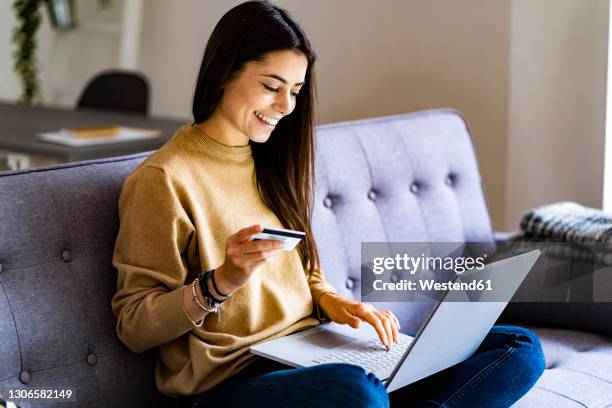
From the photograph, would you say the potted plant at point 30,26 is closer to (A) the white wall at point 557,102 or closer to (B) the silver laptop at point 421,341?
(A) the white wall at point 557,102

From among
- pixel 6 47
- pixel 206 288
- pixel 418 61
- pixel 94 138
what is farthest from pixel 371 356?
pixel 6 47

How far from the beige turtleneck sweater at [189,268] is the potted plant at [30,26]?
3119 mm

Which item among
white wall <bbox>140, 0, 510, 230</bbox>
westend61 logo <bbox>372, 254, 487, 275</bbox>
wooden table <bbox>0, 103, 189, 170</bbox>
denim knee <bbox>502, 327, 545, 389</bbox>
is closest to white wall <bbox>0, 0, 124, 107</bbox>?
wooden table <bbox>0, 103, 189, 170</bbox>

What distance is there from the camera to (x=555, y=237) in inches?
78.6

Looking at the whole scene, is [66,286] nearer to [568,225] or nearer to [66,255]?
[66,255]

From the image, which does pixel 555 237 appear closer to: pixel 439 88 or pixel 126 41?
pixel 439 88

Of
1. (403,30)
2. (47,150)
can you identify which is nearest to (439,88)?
(403,30)

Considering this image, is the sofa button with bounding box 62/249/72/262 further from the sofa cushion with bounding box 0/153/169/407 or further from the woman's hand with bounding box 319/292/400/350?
the woman's hand with bounding box 319/292/400/350

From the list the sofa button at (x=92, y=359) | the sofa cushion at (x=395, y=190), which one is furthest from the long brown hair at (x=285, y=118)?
the sofa button at (x=92, y=359)

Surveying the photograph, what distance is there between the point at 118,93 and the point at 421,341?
9.03ft

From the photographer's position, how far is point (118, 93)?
376cm

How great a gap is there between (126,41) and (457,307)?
10.9ft

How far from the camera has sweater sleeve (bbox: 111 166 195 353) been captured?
4.40ft

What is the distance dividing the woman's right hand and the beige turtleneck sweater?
83 millimetres
